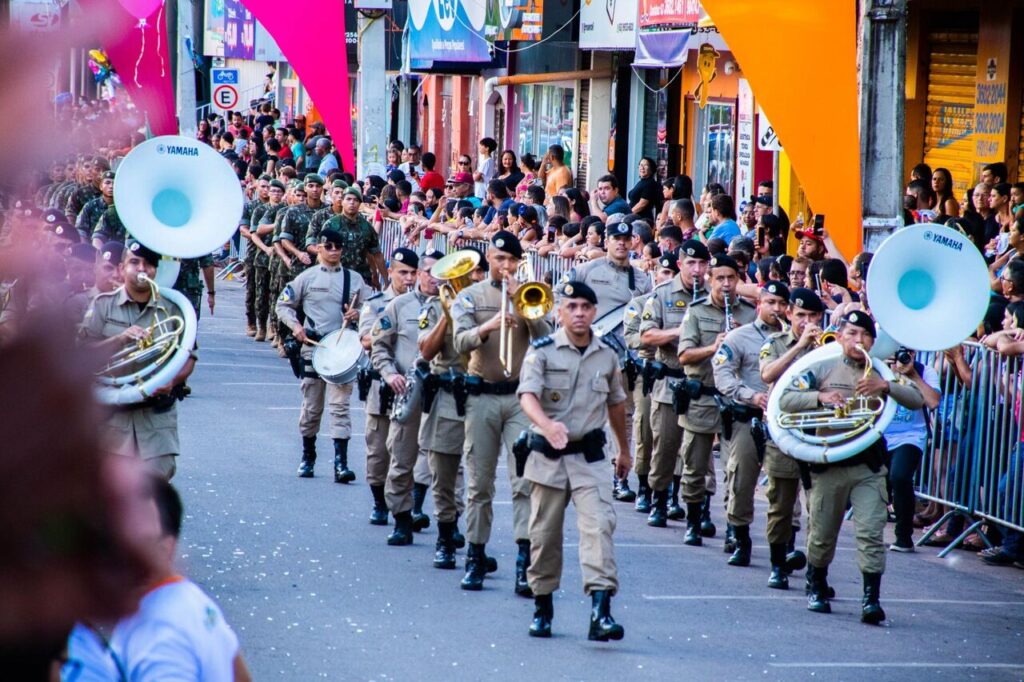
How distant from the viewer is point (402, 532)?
11.0 metres

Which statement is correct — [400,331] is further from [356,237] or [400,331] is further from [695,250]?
[356,237]

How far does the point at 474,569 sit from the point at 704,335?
2.90 meters

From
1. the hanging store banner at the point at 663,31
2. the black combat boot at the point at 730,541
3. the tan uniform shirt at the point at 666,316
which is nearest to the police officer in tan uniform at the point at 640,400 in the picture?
the tan uniform shirt at the point at 666,316

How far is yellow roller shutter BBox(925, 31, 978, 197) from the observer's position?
62.1 ft

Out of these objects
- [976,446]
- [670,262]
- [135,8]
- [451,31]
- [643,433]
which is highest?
[451,31]

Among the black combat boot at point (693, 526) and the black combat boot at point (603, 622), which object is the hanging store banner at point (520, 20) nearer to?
the black combat boot at point (693, 526)

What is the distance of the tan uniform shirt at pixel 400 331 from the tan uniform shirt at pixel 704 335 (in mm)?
Answer: 1973

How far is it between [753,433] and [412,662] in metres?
3.46

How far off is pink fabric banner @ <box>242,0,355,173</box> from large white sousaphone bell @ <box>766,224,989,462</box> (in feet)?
32.7

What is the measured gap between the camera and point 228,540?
10727 millimetres

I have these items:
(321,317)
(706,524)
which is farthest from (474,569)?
(321,317)

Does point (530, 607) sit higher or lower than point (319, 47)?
lower

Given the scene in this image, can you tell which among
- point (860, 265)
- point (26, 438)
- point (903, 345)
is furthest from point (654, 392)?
A: point (26, 438)

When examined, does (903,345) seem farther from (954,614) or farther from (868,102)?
(868,102)
